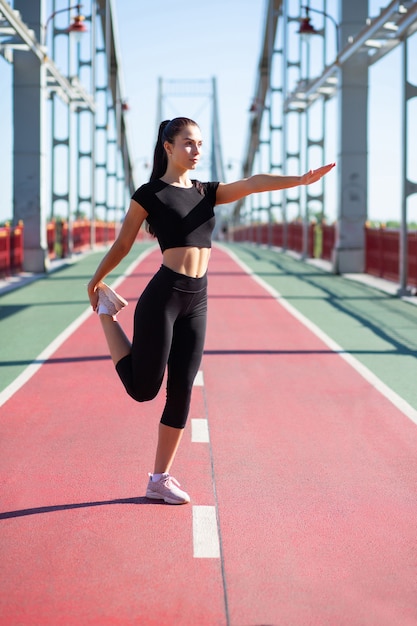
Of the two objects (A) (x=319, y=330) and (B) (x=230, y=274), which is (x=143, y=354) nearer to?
(A) (x=319, y=330)

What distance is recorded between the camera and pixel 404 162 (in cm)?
1919

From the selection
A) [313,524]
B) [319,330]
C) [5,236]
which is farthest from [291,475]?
[5,236]

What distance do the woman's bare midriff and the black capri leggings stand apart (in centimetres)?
3

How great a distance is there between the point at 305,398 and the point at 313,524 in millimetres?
3563

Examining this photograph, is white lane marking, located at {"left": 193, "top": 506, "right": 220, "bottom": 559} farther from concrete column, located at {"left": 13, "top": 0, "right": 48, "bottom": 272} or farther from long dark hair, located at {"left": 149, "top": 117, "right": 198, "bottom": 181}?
concrete column, located at {"left": 13, "top": 0, "right": 48, "bottom": 272}

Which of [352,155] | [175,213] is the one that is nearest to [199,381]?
[175,213]

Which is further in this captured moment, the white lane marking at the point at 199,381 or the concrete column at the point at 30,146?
the concrete column at the point at 30,146

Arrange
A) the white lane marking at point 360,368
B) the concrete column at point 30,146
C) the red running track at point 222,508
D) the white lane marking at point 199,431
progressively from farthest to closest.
A: the concrete column at point 30,146, the white lane marking at point 360,368, the white lane marking at point 199,431, the red running track at point 222,508

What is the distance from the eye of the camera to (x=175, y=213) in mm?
5027

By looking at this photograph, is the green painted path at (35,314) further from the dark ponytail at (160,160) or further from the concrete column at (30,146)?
the dark ponytail at (160,160)

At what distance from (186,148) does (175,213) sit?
0.32 m

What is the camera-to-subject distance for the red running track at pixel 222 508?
387cm

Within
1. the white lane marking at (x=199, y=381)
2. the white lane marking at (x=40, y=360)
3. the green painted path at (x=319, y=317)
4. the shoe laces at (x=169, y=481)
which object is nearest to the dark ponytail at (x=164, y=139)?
the shoe laces at (x=169, y=481)

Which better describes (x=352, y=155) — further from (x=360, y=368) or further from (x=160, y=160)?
(x=160, y=160)
